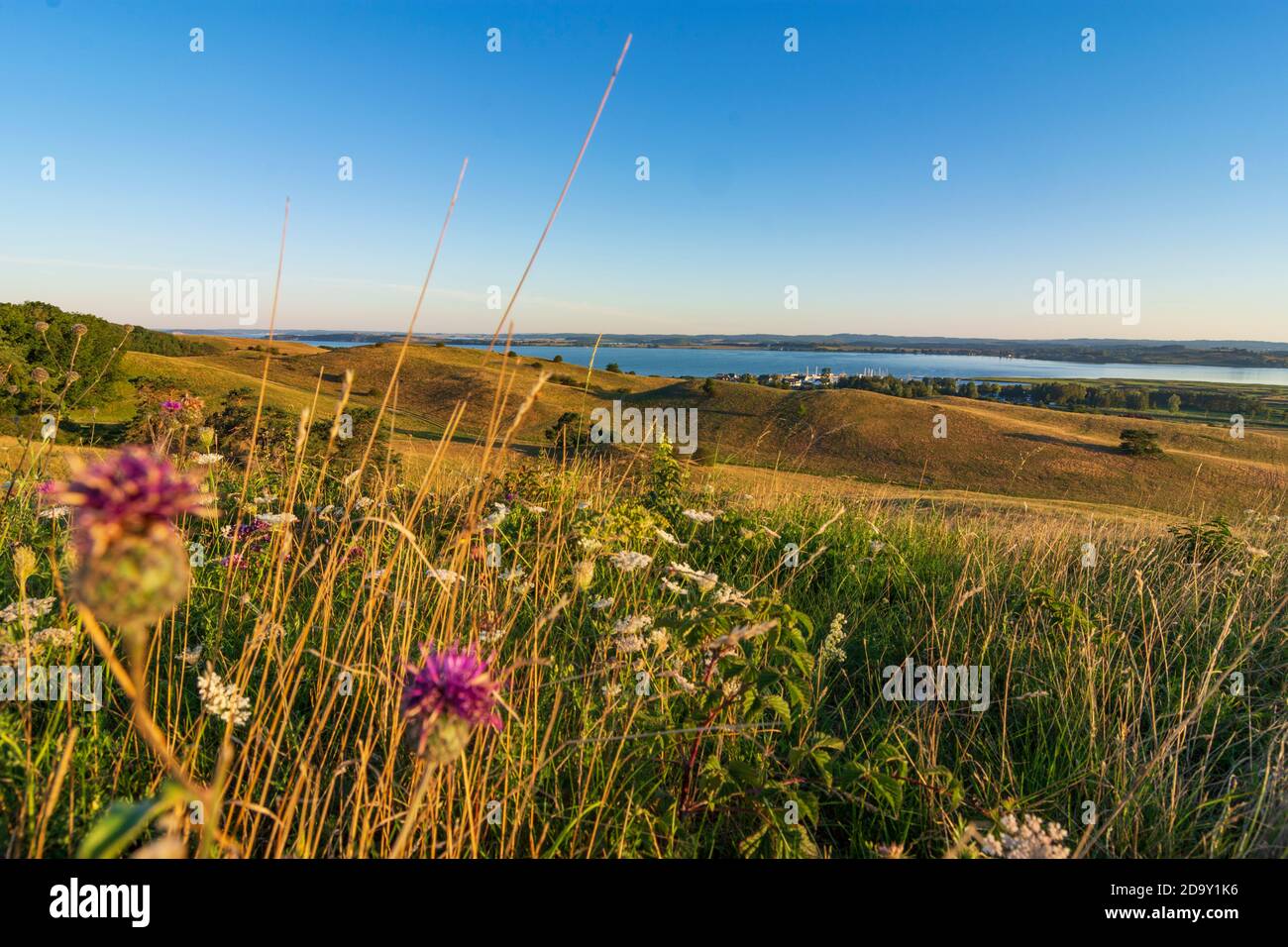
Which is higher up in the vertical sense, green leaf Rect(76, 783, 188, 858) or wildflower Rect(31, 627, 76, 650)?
green leaf Rect(76, 783, 188, 858)

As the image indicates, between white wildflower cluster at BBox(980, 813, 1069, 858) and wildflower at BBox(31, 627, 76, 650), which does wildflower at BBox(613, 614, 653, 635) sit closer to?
white wildflower cluster at BBox(980, 813, 1069, 858)

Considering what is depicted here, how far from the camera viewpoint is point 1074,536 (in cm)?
663

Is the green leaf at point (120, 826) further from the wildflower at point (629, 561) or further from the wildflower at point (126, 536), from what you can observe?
the wildflower at point (629, 561)

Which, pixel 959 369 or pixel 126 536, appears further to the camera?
pixel 959 369

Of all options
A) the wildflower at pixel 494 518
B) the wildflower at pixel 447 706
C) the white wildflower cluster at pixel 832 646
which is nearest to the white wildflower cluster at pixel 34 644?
the wildflower at pixel 494 518

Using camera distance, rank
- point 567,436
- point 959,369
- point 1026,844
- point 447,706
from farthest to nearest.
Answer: point 959,369, point 567,436, point 1026,844, point 447,706

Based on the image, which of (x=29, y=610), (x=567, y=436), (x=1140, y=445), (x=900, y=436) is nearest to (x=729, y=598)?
(x=29, y=610)

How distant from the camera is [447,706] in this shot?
3.82 feet

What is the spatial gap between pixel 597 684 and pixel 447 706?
1.82 m

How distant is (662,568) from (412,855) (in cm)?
247

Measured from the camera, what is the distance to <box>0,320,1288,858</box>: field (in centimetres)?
176

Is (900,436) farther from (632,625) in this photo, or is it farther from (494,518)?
(632,625)

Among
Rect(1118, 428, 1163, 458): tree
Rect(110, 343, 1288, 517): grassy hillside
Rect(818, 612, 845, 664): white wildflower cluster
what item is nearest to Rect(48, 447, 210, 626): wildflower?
Rect(818, 612, 845, 664): white wildflower cluster

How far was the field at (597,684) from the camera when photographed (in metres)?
1.76
